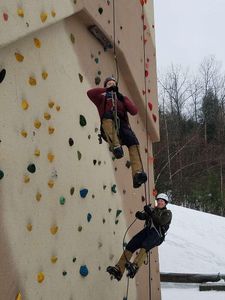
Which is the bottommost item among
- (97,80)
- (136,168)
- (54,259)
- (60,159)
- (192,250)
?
(192,250)

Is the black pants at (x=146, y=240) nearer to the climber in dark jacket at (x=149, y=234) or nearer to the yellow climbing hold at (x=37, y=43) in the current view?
the climber in dark jacket at (x=149, y=234)

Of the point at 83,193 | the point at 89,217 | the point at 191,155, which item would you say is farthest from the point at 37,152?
the point at 191,155

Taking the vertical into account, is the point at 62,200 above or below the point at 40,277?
above

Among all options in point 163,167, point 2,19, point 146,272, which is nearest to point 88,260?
point 146,272

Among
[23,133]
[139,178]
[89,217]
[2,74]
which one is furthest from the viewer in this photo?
[89,217]

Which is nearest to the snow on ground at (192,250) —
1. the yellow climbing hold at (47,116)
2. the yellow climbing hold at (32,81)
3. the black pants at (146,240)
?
the black pants at (146,240)

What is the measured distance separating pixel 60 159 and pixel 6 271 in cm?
134

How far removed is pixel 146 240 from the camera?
5457mm

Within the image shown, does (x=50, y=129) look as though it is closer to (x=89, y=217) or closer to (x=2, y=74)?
(x=2, y=74)

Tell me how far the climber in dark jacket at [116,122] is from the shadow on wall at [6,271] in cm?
123

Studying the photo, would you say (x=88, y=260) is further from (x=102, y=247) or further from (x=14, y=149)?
(x=14, y=149)

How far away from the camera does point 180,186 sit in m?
28.7

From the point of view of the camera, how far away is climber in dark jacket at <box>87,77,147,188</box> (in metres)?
4.64

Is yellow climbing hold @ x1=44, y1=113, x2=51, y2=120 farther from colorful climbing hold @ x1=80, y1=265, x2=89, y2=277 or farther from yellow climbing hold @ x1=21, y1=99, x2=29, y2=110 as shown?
colorful climbing hold @ x1=80, y1=265, x2=89, y2=277
